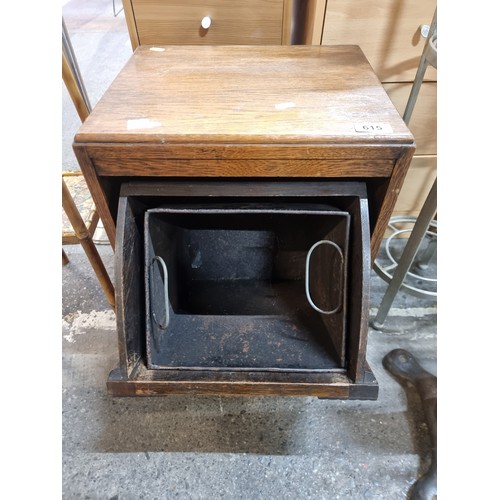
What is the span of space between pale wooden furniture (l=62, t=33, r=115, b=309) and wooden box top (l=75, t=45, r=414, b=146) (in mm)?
217

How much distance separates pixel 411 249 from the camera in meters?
0.99

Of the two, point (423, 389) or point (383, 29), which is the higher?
point (383, 29)

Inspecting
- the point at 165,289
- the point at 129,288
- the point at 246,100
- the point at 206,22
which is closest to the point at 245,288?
the point at 165,289

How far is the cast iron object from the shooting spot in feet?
2.81

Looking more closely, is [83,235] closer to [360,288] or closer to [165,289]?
[165,289]

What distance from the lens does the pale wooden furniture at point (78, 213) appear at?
3.12 ft

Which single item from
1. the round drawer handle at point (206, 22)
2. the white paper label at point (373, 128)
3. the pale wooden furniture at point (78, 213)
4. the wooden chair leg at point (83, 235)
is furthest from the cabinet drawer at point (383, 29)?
the wooden chair leg at point (83, 235)

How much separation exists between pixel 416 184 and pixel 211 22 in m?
0.83

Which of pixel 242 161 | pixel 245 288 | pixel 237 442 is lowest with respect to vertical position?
pixel 237 442

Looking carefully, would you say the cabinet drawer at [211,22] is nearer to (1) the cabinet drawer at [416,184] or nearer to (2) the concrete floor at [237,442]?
(1) the cabinet drawer at [416,184]

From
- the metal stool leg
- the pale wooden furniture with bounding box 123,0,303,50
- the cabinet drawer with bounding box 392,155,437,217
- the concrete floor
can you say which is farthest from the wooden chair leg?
the cabinet drawer with bounding box 392,155,437,217

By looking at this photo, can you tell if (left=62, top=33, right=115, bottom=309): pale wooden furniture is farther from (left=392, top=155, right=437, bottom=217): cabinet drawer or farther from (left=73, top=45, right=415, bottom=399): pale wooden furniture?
(left=392, top=155, right=437, bottom=217): cabinet drawer

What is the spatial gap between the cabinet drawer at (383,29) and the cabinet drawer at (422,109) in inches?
1.9

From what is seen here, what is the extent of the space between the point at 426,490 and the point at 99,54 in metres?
3.12
